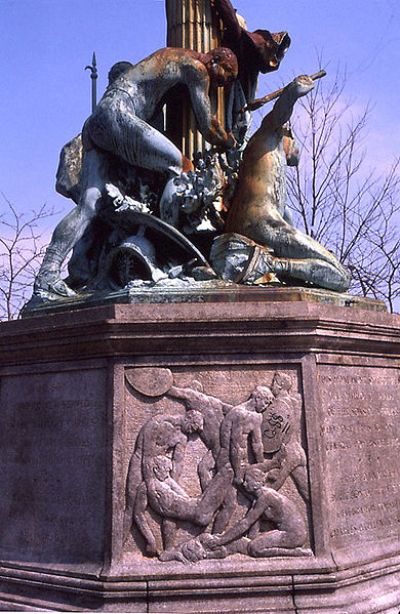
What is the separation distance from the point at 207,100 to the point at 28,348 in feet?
10.3

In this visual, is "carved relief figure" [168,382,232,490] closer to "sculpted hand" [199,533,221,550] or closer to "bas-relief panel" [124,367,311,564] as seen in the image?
"bas-relief panel" [124,367,311,564]

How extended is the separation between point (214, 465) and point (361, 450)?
1.31 m

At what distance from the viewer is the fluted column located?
7.60m

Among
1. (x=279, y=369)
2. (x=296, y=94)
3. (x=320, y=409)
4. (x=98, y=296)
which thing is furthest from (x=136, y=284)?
(x=296, y=94)

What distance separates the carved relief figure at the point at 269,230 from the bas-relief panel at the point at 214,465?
51.0 inches

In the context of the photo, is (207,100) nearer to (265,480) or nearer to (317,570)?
(265,480)

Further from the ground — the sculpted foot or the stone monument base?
the sculpted foot

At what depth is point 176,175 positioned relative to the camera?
677 cm

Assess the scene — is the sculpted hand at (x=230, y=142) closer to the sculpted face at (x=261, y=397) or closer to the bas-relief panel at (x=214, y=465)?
the bas-relief panel at (x=214, y=465)

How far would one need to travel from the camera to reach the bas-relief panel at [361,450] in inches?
206

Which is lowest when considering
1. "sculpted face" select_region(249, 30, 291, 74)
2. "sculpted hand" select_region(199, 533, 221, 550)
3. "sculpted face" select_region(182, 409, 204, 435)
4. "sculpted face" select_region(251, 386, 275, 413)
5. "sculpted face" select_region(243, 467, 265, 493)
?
"sculpted hand" select_region(199, 533, 221, 550)

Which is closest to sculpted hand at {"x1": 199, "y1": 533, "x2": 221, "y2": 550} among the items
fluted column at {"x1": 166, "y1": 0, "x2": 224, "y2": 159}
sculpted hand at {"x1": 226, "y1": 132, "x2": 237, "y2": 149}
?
sculpted hand at {"x1": 226, "y1": 132, "x2": 237, "y2": 149}

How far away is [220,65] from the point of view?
722 cm

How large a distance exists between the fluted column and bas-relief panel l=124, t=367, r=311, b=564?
3.28 meters
